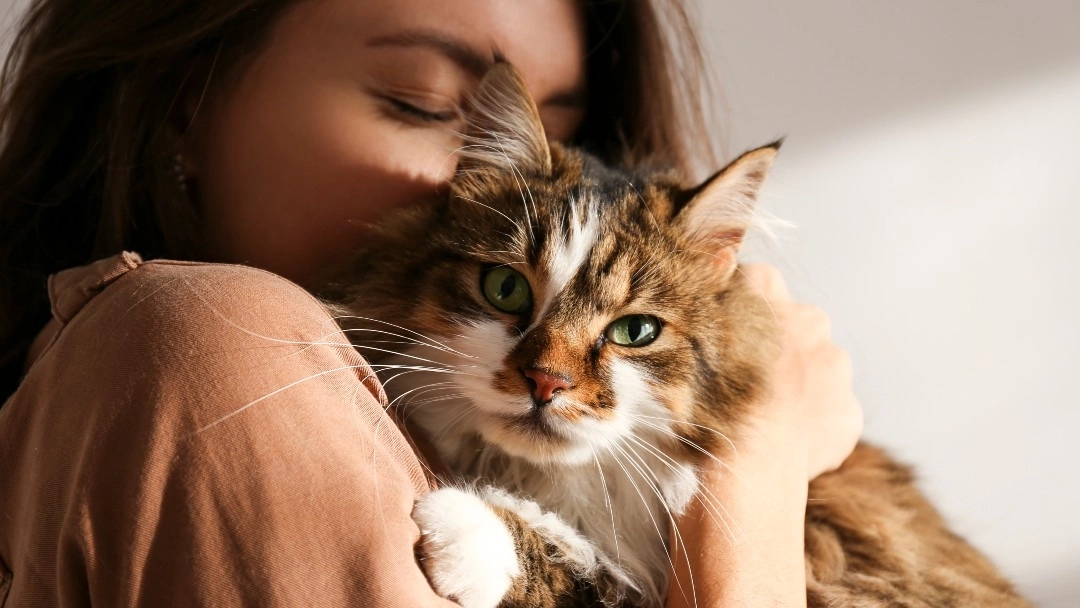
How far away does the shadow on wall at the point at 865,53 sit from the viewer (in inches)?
90.1

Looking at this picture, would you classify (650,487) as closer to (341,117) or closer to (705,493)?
(705,493)

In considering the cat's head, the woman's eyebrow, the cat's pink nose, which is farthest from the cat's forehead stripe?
the woman's eyebrow

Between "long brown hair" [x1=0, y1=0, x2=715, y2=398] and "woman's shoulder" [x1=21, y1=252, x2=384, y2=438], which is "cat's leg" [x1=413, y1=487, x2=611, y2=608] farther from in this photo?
"long brown hair" [x1=0, y1=0, x2=715, y2=398]

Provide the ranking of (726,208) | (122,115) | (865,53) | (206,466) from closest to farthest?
(206,466)
(726,208)
(122,115)
(865,53)

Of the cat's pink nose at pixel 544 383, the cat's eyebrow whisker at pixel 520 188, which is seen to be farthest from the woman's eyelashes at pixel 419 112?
the cat's pink nose at pixel 544 383

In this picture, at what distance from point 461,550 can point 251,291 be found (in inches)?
14.7

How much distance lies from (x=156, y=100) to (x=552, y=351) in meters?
0.89

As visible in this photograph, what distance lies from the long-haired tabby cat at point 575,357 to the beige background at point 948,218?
3.54ft

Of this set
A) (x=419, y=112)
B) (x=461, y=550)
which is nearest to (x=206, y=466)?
(x=461, y=550)

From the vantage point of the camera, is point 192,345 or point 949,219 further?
point 949,219

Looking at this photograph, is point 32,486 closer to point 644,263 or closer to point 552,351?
point 552,351

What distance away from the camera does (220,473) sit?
0.81 metres

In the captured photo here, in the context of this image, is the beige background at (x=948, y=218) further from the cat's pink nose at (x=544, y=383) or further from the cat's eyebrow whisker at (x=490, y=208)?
the cat's pink nose at (x=544, y=383)

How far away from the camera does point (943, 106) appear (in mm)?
2346
